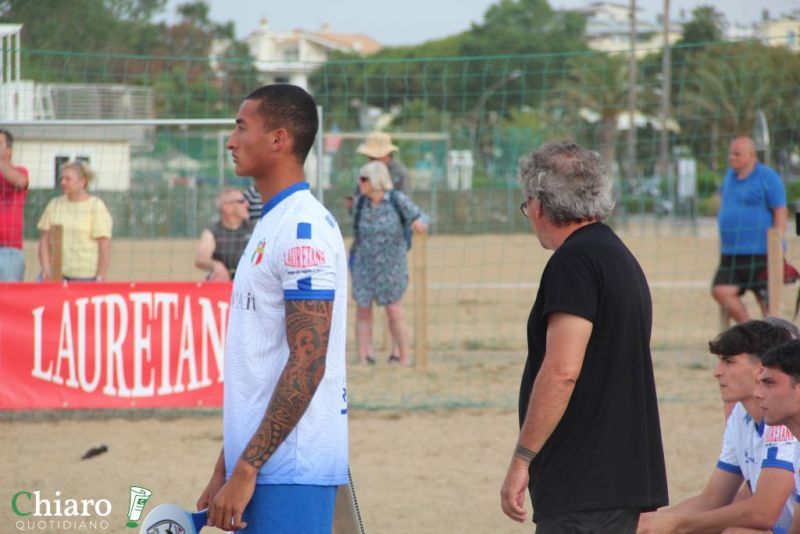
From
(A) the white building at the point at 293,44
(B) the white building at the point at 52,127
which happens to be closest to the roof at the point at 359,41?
(A) the white building at the point at 293,44

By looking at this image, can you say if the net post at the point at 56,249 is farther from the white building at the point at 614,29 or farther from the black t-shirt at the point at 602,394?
the white building at the point at 614,29

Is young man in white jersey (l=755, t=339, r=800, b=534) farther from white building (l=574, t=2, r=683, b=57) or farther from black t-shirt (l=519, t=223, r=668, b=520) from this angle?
white building (l=574, t=2, r=683, b=57)

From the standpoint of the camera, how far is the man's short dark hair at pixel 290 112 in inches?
99.9

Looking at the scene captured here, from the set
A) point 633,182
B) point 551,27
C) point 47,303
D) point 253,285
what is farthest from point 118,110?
point 551,27

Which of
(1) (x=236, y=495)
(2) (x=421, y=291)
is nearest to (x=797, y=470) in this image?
(1) (x=236, y=495)

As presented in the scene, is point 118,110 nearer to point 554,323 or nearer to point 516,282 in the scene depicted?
point 516,282

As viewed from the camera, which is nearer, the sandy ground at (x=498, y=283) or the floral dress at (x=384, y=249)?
the floral dress at (x=384, y=249)

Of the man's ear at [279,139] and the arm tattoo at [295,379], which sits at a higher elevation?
the man's ear at [279,139]

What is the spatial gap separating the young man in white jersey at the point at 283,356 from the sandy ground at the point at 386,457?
249cm

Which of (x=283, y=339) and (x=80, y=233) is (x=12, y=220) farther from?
(x=283, y=339)

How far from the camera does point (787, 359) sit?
2.95 meters

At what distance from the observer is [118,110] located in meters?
29.1

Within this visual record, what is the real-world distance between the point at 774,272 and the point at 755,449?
175 inches

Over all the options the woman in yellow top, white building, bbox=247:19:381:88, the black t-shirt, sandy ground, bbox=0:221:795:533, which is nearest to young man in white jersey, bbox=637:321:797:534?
the black t-shirt
